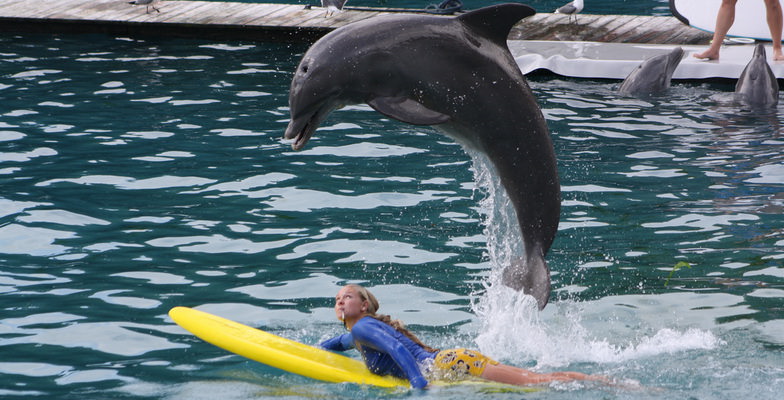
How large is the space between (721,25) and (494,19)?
26.8ft

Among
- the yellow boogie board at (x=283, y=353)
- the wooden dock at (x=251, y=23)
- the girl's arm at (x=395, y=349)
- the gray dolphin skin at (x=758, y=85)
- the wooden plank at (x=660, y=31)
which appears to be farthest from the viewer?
the wooden dock at (x=251, y=23)

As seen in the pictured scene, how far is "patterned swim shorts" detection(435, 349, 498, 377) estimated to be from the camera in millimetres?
5523

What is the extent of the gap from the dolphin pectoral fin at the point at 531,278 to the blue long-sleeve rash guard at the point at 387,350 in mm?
647

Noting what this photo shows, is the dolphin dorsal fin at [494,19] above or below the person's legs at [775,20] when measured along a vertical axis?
above

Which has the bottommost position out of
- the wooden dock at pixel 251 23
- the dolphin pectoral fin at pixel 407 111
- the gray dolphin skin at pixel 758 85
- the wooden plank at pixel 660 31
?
the gray dolphin skin at pixel 758 85

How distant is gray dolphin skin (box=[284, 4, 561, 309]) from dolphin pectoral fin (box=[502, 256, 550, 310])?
1.11 ft

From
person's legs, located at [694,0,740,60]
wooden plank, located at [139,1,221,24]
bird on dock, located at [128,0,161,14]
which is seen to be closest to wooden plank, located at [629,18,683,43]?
person's legs, located at [694,0,740,60]

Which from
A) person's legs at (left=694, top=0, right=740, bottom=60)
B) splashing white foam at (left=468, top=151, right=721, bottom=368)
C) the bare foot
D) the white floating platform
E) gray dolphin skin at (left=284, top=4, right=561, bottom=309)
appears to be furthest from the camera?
the bare foot

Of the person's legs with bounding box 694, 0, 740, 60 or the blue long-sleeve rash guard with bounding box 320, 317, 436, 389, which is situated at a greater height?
the person's legs with bounding box 694, 0, 740, 60

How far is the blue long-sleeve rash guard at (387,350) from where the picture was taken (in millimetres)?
5488

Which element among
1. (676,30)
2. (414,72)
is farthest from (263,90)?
(414,72)

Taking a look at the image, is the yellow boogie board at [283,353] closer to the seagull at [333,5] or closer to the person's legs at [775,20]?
the person's legs at [775,20]

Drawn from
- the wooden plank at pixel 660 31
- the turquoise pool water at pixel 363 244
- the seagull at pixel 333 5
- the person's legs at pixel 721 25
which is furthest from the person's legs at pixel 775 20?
the seagull at pixel 333 5

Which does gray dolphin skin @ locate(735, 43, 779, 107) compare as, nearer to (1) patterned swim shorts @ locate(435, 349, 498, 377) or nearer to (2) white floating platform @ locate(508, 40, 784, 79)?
(2) white floating platform @ locate(508, 40, 784, 79)
